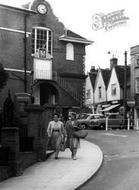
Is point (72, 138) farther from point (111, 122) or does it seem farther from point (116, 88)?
point (116, 88)

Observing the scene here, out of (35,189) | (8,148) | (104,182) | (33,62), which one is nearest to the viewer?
(35,189)

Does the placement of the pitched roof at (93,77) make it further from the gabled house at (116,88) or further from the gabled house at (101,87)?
the gabled house at (116,88)

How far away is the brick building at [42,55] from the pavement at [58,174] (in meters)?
16.7

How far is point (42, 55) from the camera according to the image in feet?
126

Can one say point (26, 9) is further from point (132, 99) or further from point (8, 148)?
point (8, 148)

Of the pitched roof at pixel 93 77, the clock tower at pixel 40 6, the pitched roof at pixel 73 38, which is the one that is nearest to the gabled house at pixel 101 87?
the pitched roof at pixel 93 77

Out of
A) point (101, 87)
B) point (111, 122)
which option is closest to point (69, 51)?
point (111, 122)

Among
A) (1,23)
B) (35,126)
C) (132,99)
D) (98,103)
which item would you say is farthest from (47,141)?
(98,103)

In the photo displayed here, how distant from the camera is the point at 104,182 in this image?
41.6 feet

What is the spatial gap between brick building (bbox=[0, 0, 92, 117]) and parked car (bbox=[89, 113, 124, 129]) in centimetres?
300

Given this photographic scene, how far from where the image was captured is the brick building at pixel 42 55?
1364 inches

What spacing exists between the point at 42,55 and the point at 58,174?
25.0 meters

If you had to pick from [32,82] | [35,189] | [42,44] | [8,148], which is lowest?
[35,189]

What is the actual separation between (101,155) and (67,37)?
22672 mm
